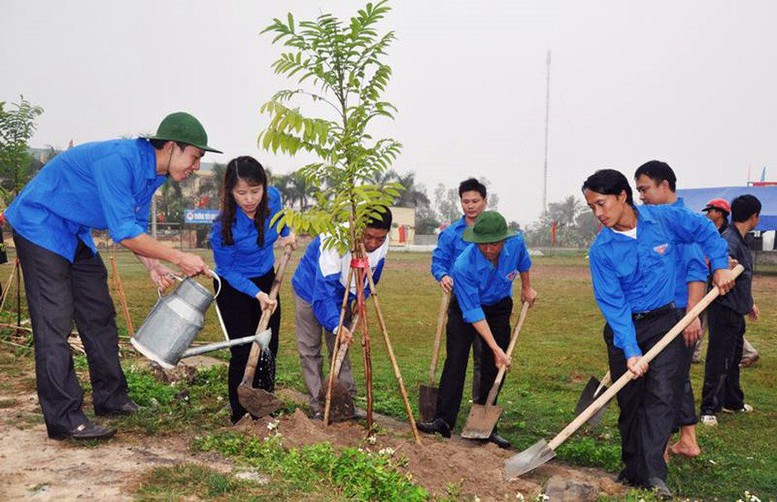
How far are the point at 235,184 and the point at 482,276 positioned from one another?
6.64ft

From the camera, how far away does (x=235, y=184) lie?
16.0 ft

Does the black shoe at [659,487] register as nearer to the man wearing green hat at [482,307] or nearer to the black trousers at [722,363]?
the man wearing green hat at [482,307]

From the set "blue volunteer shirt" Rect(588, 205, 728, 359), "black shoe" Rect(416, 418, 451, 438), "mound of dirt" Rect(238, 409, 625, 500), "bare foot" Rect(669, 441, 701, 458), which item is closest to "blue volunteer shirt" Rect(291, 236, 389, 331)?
"mound of dirt" Rect(238, 409, 625, 500)

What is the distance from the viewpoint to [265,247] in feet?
17.5

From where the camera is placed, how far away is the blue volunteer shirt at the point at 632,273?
4.24 m

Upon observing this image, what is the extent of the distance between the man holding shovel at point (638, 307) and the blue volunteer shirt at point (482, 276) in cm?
111

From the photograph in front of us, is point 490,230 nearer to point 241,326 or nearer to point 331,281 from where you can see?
point 331,281

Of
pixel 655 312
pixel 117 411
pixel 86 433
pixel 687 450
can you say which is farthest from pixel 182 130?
pixel 687 450

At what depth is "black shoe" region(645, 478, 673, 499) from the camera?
4.00 metres

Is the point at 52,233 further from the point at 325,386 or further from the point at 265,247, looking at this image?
the point at 325,386

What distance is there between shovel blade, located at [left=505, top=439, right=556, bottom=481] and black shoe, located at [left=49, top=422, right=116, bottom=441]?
8.55ft

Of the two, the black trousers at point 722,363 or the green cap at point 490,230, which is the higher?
the green cap at point 490,230

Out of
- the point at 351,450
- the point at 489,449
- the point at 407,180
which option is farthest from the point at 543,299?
the point at 407,180

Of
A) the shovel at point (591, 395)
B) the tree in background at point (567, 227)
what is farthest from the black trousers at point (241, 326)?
the tree in background at point (567, 227)
